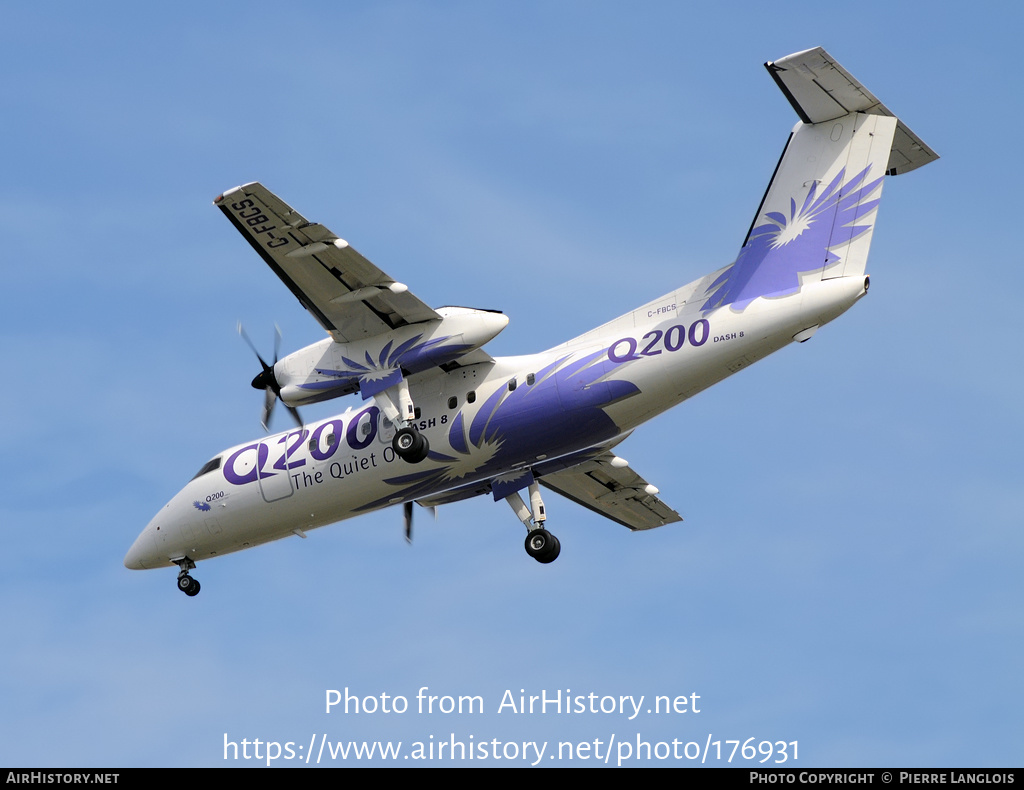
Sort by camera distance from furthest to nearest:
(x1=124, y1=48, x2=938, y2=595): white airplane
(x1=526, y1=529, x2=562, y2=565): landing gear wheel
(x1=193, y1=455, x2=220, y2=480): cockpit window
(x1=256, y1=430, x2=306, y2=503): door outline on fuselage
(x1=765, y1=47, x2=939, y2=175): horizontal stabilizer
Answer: (x1=193, y1=455, x2=220, y2=480): cockpit window, (x1=256, y1=430, x2=306, y2=503): door outline on fuselage, (x1=526, y1=529, x2=562, y2=565): landing gear wheel, (x1=124, y1=48, x2=938, y2=595): white airplane, (x1=765, y1=47, x2=939, y2=175): horizontal stabilizer

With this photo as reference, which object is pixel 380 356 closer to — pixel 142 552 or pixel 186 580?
pixel 186 580

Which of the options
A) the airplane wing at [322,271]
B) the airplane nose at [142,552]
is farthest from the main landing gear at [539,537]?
the airplane nose at [142,552]

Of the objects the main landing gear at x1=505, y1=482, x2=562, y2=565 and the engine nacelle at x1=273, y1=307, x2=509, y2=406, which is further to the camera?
the main landing gear at x1=505, y1=482, x2=562, y2=565

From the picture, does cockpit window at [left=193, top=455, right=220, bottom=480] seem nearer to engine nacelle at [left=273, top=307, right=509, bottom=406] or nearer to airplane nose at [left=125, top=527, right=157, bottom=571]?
airplane nose at [left=125, top=527, right=157, bottom=571]

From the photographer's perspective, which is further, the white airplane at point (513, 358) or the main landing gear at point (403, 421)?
the main landing gear at point (403, 421)

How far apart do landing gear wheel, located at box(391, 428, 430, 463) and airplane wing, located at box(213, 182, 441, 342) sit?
6.15ft

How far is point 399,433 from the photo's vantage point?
25328 mm

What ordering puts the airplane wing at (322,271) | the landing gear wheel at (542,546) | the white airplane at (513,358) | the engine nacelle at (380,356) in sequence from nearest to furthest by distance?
the white airplane at (513,358), the airplane wing at (322,271), the engine nacelle at (380,356), the landing gear wheel at (542,546)

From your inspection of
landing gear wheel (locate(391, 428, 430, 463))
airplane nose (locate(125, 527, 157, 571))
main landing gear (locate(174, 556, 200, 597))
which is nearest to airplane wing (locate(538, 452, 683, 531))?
landing gear wheel (locate(391, 428, 430, 463))

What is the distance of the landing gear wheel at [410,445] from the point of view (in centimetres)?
2519

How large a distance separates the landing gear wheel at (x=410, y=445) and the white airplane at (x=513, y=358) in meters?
0.02

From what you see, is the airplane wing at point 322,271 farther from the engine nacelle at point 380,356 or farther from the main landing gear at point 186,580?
the main landing gear at point 186,580

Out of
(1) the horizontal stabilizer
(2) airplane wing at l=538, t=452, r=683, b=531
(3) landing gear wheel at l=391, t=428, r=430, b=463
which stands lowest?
(3) landing gear wheel at l=391, t=428, r=430, b=463

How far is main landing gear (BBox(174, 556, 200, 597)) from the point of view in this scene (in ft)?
95.7
